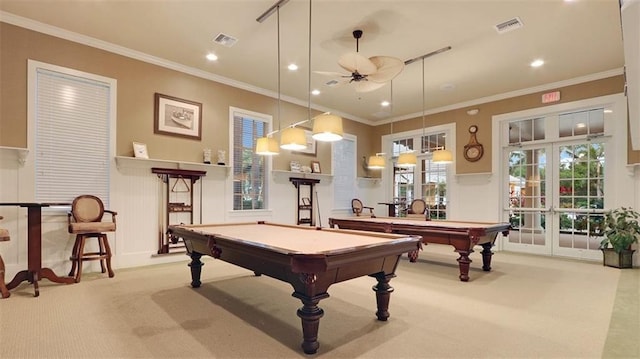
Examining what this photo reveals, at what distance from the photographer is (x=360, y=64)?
3375 mm

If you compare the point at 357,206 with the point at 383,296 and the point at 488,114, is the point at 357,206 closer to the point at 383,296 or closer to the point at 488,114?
the point at 488,114

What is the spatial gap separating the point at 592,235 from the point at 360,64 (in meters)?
5.22

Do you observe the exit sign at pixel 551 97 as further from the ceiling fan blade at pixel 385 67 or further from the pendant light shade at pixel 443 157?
the ceiling fan blade at pixel 385 67

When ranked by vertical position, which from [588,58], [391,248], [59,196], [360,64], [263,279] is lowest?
[263,279]

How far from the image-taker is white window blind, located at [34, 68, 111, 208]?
413 centimetres

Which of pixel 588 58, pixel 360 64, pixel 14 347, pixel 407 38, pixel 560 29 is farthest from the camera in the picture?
pixel 588 58

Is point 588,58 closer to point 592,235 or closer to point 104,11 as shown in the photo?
point 592,235

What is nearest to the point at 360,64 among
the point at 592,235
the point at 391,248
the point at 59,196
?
the point at 391,248

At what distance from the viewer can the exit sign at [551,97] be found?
587 cm

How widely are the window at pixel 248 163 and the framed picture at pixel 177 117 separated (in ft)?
2.27

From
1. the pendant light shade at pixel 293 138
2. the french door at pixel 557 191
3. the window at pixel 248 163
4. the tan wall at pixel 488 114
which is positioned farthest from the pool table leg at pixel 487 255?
the window at pixel 248 163

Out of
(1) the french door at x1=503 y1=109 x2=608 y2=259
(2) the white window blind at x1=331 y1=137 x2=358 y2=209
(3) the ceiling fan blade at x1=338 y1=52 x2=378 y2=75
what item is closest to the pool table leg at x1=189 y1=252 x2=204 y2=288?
(3) the ceiling fan blade at x1=338 y1=52 x2=378 y2=75

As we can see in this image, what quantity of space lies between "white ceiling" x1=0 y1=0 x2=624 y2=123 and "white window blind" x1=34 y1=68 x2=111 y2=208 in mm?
722

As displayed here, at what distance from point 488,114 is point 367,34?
3.83 meters
